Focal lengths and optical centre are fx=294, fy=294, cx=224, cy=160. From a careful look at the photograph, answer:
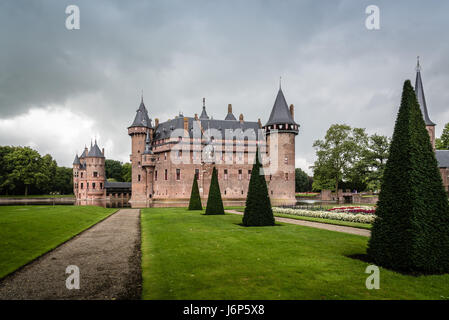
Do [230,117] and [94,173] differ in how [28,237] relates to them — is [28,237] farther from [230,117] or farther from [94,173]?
[94,173]

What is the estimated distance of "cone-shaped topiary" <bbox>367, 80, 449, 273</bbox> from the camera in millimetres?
7387

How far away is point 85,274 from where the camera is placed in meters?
7.87

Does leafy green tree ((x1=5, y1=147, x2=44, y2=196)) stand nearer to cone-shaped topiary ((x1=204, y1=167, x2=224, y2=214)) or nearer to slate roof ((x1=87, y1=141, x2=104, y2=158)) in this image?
slate roof ((x1=87, y1=141, x2=104, y2=158))

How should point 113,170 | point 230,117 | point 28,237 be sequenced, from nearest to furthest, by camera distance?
point 28,237 < point 230,117 < point 113,170

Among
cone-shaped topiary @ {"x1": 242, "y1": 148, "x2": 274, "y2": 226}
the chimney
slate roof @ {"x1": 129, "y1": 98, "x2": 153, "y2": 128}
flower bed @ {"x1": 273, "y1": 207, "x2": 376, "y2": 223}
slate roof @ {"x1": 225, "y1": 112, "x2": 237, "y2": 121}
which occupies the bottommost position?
flower bed @ {"x1": 273, "y1": 207, "x2": 376, "y2": 223}

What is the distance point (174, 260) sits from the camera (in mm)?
8914

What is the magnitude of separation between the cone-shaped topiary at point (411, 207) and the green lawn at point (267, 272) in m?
0.49

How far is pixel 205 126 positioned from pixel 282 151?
1505cm

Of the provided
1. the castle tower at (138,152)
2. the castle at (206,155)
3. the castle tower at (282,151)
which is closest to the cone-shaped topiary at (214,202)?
the castle at (206,155)

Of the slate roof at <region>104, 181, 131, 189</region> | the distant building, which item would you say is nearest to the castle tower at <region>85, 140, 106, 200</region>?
the slate roof at <region>104, 181, 131, 189</region>

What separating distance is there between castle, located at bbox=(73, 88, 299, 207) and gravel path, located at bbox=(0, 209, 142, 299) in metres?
34.3

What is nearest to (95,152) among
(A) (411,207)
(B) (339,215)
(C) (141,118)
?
(C) (141,118)

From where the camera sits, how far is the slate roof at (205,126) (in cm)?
5025

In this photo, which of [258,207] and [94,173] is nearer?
[258,207]
